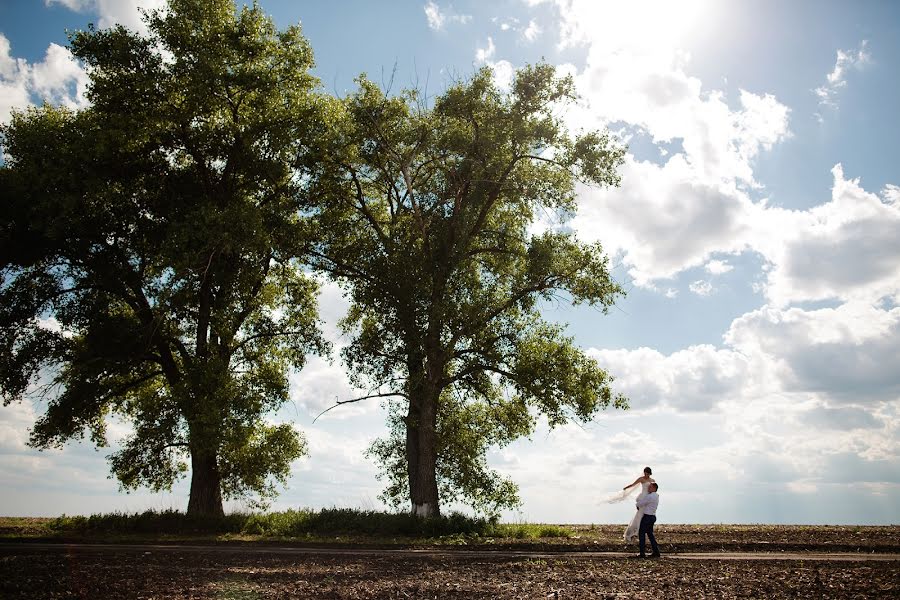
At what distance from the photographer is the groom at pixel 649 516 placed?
18031mm

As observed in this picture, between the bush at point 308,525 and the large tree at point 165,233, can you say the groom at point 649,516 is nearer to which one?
the bush at point 308,525

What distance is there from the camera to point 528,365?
89.4 feet

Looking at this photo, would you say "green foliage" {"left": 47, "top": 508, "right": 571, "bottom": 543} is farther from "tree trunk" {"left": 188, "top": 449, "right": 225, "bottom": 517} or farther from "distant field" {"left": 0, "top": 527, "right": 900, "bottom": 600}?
"distant field" {"left": 0, "top": 527, "right": 900, "bottom": 600}

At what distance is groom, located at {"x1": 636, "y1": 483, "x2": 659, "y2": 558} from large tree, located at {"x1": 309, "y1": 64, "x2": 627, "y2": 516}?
783 cm

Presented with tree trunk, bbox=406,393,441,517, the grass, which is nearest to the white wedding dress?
the grass

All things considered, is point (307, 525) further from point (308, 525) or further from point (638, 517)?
point (638, 517)

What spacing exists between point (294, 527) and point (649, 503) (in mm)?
12699

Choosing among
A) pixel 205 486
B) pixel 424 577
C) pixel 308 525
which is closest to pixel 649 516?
pixel 424 577

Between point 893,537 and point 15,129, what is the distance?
35.1 metres

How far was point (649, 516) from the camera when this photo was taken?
1862 centimetres

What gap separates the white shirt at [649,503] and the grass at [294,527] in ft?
17.1

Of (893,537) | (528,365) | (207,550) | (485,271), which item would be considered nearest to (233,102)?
(485,271)

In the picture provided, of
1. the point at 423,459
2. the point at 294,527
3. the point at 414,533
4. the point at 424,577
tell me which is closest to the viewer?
the point at 424,577

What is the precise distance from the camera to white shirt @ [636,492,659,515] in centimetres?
1881
